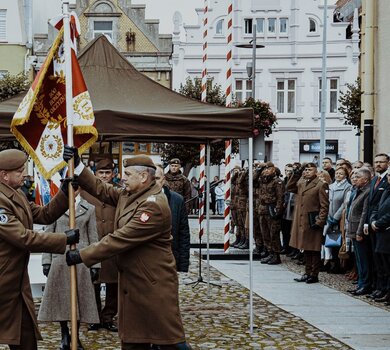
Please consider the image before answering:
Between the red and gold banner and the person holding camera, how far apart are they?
272 inches

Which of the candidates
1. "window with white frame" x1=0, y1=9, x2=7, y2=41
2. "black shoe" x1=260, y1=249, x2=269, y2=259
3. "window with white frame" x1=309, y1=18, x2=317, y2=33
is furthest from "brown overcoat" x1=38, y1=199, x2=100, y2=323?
"window with white frame" x1=309, y1=18, x2=317, y2=33

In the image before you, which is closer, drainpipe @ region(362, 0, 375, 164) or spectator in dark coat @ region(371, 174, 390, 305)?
spectator in dark coat @ region(371, 174, 390, 305)

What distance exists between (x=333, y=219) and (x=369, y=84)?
471 centimetres

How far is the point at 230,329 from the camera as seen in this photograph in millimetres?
10352

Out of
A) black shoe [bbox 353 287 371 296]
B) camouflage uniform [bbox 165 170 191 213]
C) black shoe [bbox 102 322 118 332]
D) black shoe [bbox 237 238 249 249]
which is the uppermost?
camouflage uniform [bbox 165 170 191 213]

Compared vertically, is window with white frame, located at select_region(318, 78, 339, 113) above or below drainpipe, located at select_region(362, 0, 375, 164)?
above

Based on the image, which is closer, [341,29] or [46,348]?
[46,348]

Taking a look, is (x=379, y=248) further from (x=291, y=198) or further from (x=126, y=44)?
(x=126, y=44)

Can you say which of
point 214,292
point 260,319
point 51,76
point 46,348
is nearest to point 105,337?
point 46,348

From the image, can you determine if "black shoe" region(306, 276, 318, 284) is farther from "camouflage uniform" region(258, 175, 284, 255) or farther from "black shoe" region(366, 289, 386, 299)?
"camouflage uniform" region(258, 175, 284, 255)

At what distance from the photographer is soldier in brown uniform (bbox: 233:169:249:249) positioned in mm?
20533

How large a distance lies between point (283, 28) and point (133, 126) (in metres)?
42.5

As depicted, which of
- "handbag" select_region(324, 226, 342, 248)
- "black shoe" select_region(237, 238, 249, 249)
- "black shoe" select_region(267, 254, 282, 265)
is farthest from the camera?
"black shoe" select_region(237, 238, 249, 249)

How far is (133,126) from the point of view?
33.0ft
